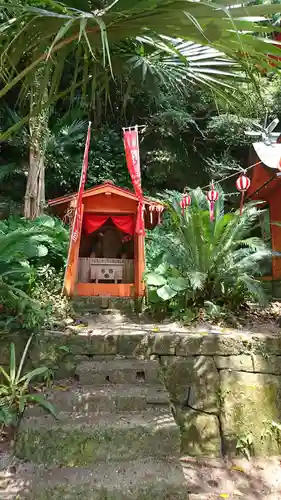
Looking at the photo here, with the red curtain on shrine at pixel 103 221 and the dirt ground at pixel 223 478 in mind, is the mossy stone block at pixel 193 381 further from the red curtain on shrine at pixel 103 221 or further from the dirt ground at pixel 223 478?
the red curtain on shrine at pixel 103 221

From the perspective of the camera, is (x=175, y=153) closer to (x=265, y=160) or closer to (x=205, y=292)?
(x=265, y=160)

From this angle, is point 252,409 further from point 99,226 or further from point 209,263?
point 99,226

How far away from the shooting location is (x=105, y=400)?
3080 millimetres

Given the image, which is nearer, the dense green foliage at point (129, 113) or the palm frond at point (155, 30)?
the palm frond at point (155, 30)

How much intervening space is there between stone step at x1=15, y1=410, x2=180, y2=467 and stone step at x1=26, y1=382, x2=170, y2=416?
0.68 ft

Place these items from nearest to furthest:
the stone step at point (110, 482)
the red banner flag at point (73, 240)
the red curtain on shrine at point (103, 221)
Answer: the stone step at point (110, 482) → the red banner flag at point (73, 240) → the red curtain on shrine at point (103, 221)

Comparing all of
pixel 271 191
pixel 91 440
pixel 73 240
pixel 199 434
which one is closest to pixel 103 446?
pixel 91 440

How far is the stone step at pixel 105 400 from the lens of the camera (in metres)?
3.01

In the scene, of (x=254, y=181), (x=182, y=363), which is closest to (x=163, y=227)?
(x=254, y=181)

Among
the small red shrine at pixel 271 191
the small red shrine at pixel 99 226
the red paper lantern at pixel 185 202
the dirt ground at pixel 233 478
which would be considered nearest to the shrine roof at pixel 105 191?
the small red shrine at pixel 99 226

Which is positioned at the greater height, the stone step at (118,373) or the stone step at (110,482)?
the stone step at (118,373)

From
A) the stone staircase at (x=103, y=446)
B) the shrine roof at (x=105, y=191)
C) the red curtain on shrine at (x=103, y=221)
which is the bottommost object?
the stone staircase at (x=103, y=446)

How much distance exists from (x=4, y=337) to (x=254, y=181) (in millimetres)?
5381

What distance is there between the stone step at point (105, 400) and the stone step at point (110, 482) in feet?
1.71
